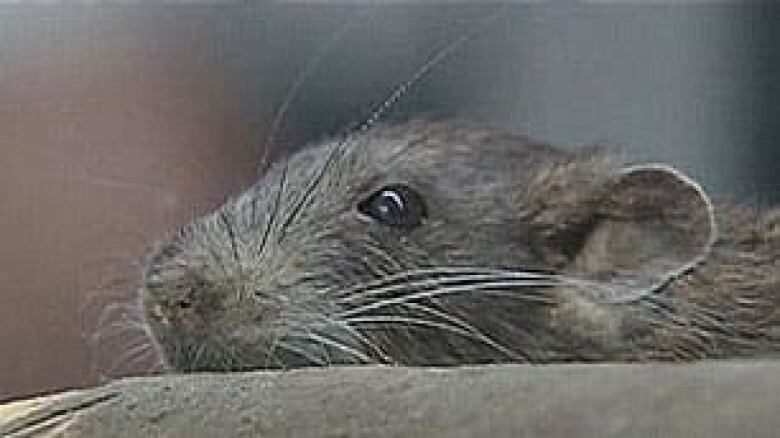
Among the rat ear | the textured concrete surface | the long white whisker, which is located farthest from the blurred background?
the textured concrete surface

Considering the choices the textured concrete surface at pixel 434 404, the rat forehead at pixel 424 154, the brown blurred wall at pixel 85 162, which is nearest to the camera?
the textured concrete surface at pixel 434 404

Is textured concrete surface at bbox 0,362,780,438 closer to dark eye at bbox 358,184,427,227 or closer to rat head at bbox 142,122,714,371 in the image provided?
rat head at bbox 142,122,714,371

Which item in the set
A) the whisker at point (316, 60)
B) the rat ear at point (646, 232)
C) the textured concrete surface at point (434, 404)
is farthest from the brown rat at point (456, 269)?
the whisker at point (316, 60)

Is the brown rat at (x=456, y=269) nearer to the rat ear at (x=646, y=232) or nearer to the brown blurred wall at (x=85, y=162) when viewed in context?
the rat ear at (x=646, y=232)

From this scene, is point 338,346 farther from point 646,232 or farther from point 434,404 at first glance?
point 434,404

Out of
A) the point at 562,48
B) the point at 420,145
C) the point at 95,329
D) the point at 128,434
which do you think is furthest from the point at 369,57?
the point at 128,434

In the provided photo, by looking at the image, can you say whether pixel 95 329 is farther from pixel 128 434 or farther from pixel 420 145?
pixel 128 434

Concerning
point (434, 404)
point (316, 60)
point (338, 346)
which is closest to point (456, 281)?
point (338, 346)
